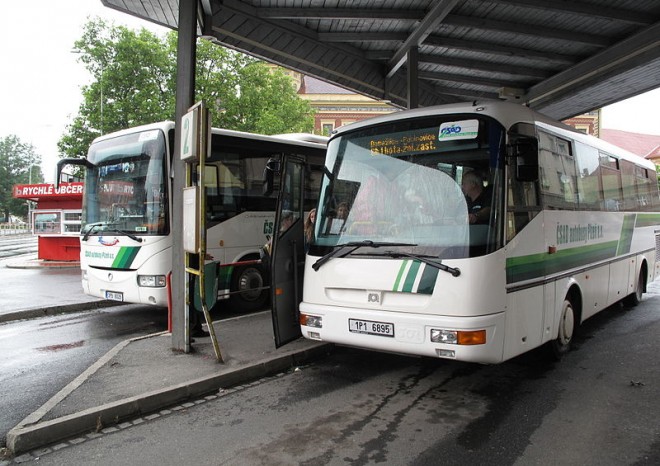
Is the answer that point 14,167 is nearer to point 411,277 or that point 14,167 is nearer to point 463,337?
point 411,277

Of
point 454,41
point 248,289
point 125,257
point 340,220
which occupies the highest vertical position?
point 454,41

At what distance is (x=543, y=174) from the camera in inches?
223

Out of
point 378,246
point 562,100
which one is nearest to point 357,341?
point 378,246

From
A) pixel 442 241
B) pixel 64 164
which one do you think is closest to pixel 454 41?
pixel 442 241

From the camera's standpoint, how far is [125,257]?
8.45 meters

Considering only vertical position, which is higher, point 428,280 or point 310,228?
point 310,228

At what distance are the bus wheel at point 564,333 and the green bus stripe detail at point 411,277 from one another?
7.70ft

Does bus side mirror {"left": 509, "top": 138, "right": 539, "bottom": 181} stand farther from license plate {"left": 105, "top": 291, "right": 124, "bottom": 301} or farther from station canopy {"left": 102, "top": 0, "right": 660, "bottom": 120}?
license plate {"left": 105, "top": 291, "right": 124, "bottom": 301}

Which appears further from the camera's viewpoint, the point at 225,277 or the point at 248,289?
the point at 248,289

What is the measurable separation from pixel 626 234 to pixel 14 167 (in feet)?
369

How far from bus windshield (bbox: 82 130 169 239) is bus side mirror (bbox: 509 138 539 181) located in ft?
18.3

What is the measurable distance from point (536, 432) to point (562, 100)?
10879 millimetres

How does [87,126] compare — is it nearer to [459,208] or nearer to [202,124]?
[202,124]

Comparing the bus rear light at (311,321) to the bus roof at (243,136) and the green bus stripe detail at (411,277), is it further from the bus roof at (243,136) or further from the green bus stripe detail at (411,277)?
the bus roof at (243,136)
